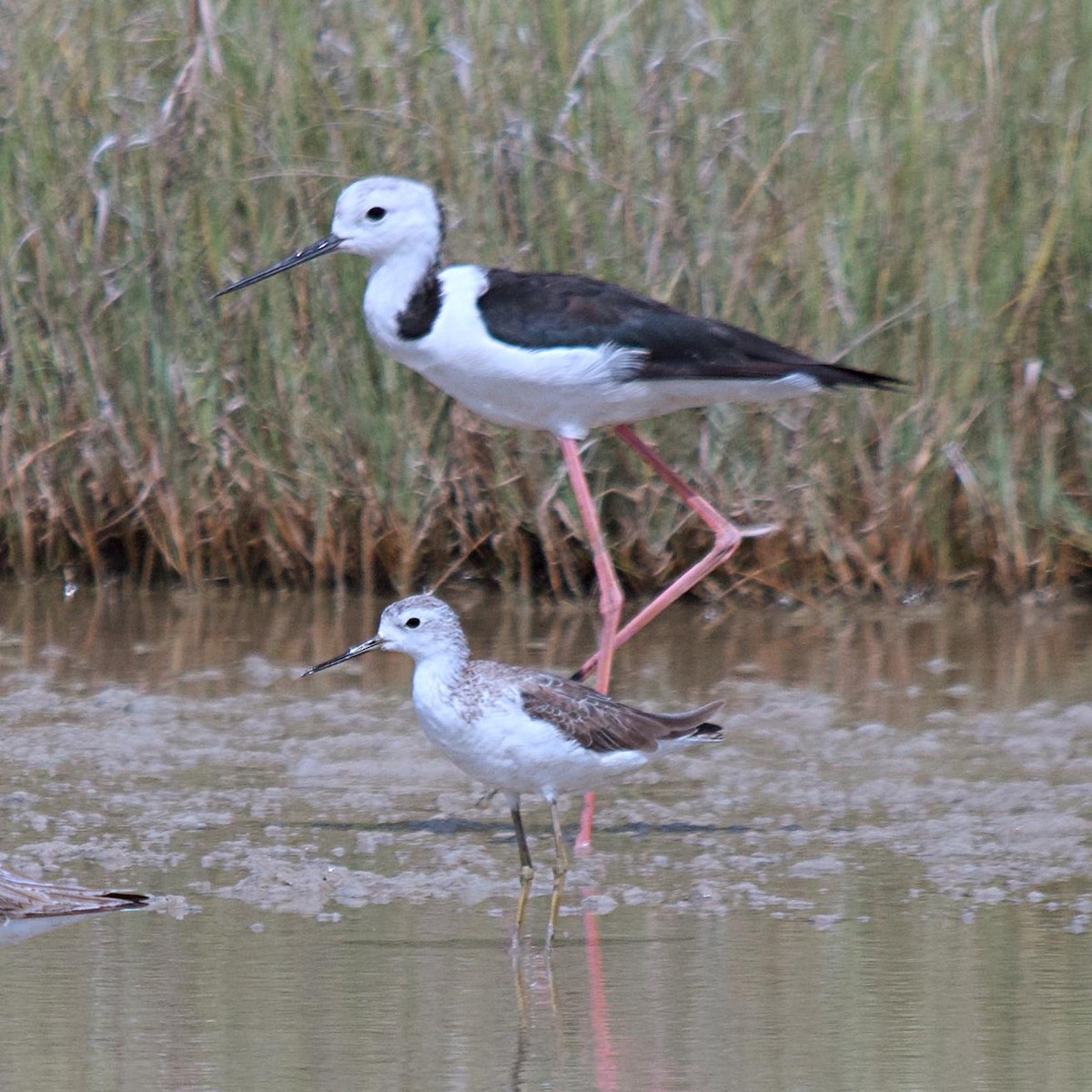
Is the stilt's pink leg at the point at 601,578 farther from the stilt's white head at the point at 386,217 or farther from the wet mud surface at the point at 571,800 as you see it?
the stilt's white head at the point at 386,217

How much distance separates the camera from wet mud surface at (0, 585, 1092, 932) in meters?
4.87

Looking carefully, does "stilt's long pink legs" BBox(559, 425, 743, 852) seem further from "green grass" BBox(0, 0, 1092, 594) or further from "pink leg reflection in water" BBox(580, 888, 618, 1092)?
"pink leg reflection in water" BBox(580, 888, 618, 1092)

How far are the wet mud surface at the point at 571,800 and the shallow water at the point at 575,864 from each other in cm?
2

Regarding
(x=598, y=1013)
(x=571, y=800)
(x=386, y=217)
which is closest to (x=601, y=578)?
(x=571, y=800)

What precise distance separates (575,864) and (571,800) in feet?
2.66

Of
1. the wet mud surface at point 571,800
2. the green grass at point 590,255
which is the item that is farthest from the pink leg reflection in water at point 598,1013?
the green grass at point 590,255

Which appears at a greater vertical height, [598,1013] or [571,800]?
[571,800]

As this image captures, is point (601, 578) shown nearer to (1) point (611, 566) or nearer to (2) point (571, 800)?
(1) point (611, 566)

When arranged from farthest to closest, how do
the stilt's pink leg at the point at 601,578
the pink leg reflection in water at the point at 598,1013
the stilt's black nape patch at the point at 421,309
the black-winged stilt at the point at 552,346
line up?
the stilt's black nape patch at the point at 421,309 → the black-winged stilt at the point at 552,346 → the stilt's pink leg at the point at 601,578 → the pink leg reflection in water at the point at 598,1013

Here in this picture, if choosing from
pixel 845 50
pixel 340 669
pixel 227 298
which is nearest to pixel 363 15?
pixel 227 298

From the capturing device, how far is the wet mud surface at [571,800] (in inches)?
192

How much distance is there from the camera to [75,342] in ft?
26.3

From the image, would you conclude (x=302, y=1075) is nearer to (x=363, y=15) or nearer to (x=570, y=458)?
(x=570, y=458)

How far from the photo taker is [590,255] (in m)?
7.73
